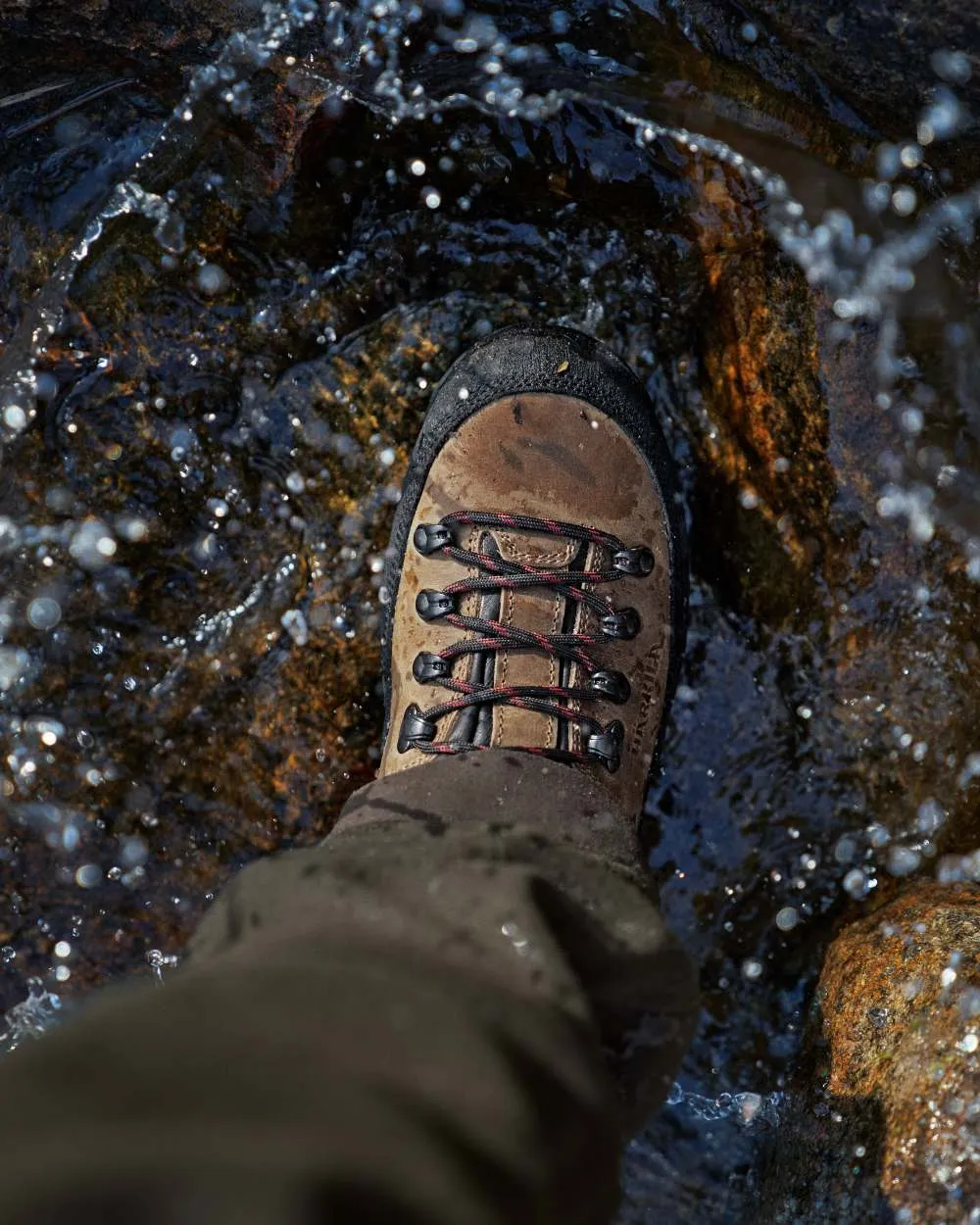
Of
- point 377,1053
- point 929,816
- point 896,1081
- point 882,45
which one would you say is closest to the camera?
point 377,1053

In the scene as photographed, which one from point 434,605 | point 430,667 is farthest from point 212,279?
point 430,667

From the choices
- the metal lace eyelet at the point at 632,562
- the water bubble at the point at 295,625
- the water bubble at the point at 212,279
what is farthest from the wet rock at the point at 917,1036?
the water bubble at the point at 212,279

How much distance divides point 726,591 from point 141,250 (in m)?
1.42

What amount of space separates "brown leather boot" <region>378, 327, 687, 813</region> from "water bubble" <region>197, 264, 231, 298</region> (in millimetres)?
510

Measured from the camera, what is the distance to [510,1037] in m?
1.02

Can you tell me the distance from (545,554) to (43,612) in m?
1.08

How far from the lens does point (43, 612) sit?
2186mm

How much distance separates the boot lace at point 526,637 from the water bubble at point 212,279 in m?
0.67

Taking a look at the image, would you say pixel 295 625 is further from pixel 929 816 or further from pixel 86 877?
pixel 929 816

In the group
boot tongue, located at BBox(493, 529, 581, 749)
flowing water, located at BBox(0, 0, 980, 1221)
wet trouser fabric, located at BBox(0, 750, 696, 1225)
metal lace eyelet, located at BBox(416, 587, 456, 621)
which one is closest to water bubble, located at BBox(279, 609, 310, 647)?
flowing water, located at BBox(0, 0, 980, 1221)

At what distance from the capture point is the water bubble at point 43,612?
218 cm

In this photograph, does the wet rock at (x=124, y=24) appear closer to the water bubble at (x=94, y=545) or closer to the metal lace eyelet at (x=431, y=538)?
the water bubble at (x=94, y=545)

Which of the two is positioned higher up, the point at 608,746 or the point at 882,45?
the point at 882,45

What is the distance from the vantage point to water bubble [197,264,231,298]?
7.05ft
